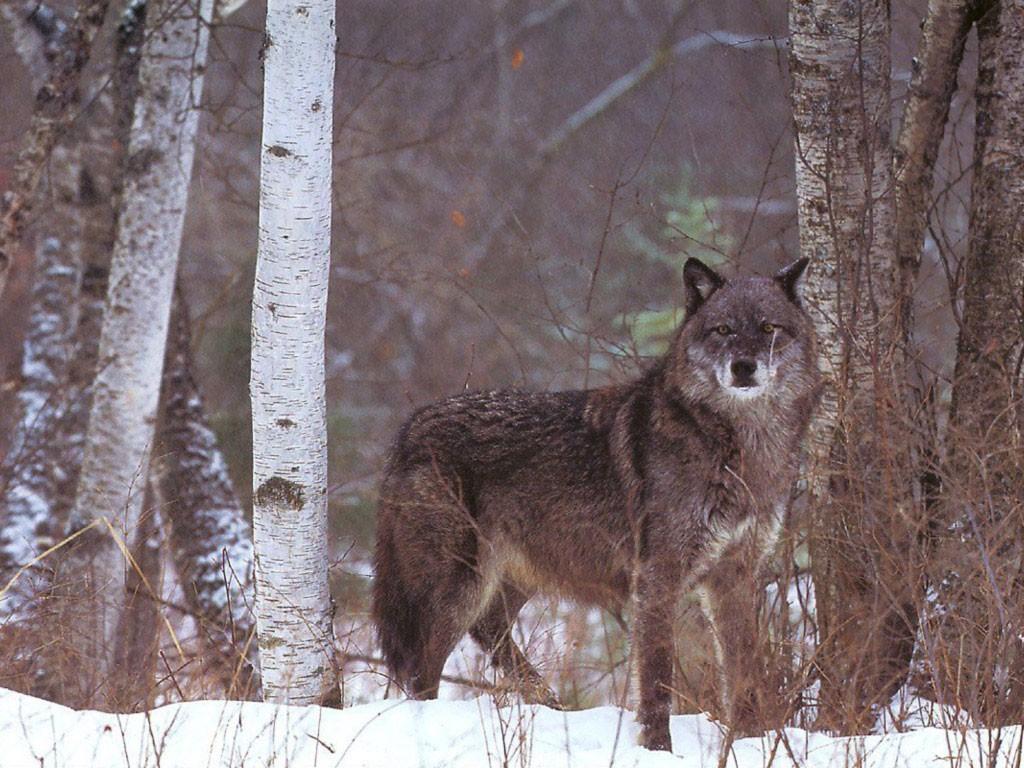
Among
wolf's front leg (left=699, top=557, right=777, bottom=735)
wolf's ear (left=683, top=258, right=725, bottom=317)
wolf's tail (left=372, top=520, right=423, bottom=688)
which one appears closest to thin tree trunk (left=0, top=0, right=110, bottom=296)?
wolf's tail (left=372, top=520, right=423, bottom=688)

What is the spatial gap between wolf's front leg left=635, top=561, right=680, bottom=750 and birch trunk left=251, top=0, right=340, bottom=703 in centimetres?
133

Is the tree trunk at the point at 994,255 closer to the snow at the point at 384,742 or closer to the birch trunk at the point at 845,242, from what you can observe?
the birch trunk at the point at 845,242

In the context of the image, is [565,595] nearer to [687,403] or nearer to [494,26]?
[687,403]

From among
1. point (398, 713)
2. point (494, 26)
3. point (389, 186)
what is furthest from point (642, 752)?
point (494, 26)

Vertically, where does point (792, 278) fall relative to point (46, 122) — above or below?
Answer: below

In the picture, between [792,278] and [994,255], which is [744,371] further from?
[994,255]

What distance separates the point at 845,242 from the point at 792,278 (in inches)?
19.1

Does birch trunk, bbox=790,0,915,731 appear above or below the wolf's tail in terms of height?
above

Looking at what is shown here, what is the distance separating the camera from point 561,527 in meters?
5.53

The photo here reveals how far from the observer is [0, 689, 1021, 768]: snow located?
164 inches

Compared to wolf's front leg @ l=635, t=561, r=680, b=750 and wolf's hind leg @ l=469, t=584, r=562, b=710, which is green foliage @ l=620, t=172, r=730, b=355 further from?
wolf's front leg @ l=635, t=561, r=680, b=750

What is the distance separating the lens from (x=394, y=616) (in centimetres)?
566

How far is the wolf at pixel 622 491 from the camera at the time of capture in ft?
16.8

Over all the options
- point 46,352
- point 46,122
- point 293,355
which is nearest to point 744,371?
point 293,355
